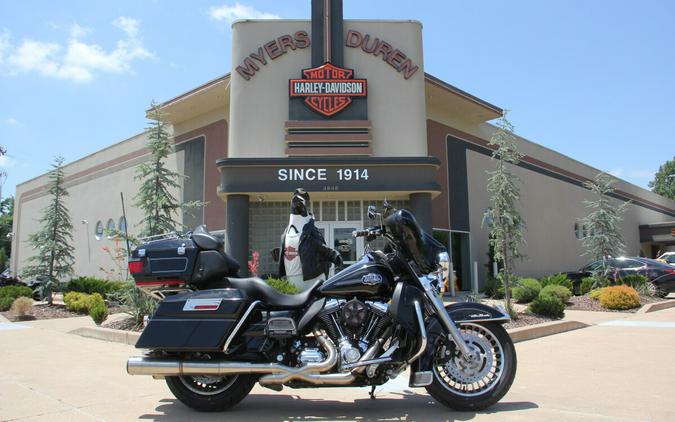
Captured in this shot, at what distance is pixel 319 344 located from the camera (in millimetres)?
4535

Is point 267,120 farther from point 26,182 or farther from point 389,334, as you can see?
point 26,182

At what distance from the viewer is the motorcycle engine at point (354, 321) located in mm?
4453

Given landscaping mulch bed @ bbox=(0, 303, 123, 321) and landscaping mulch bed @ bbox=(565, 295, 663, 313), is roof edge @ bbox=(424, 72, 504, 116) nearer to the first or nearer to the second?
landscaping mulch bed @ bbox=(565, 295, 663, 313)

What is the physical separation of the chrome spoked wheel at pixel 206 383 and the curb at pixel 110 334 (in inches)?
169

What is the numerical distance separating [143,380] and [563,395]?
4.65 metres

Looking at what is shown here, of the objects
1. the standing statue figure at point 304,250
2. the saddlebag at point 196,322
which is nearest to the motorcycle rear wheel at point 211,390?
the saddlebag at point 196,322

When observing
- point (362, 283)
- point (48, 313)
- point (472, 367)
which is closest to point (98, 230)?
point (48, 313)

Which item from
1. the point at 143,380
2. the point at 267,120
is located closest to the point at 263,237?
the point at 267,120

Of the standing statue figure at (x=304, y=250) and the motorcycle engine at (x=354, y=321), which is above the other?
the standing statue figure at (x=304, y=250)

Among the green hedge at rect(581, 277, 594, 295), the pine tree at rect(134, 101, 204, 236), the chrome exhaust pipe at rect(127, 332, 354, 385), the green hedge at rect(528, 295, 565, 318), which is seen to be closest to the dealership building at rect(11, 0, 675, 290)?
the pine tree at rect(134, 101, 204, 236)

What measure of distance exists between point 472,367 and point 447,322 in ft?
1.55

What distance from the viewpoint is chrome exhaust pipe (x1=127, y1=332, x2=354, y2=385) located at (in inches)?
171

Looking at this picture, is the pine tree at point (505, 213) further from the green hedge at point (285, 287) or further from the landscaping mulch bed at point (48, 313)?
the landscaping mulch bed at point (48, 313)

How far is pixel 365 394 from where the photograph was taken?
543cm
